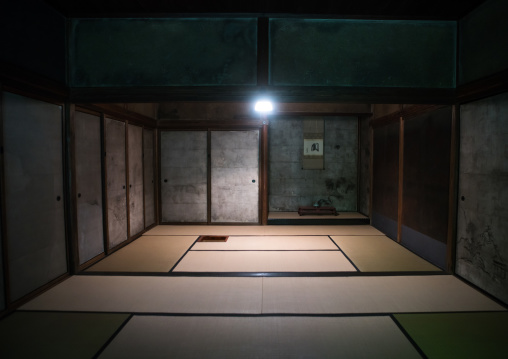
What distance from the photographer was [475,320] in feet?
8.26

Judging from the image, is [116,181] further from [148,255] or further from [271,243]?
[271,243]

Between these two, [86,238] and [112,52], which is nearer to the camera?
[112,52]

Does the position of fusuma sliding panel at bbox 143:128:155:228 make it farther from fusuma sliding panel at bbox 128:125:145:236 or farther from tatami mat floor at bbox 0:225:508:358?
tatami mat floor at bbox 0:225:508:358

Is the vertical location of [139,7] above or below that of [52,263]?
above

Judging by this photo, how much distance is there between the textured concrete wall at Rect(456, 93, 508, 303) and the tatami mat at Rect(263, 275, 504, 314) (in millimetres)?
236

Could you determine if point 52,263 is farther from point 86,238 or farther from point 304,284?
point 304,284

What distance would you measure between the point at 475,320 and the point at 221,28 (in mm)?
3763

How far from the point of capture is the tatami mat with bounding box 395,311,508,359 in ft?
6.85

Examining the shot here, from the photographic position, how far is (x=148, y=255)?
424cm

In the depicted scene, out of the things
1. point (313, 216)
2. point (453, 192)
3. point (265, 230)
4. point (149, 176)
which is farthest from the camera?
point (313, 216)

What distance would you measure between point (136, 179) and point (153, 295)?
9.38 feet

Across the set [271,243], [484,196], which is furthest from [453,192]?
[271,243]

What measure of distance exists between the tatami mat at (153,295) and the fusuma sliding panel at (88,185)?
552 mm

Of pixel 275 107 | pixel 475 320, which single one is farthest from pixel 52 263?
pixel 275 107
